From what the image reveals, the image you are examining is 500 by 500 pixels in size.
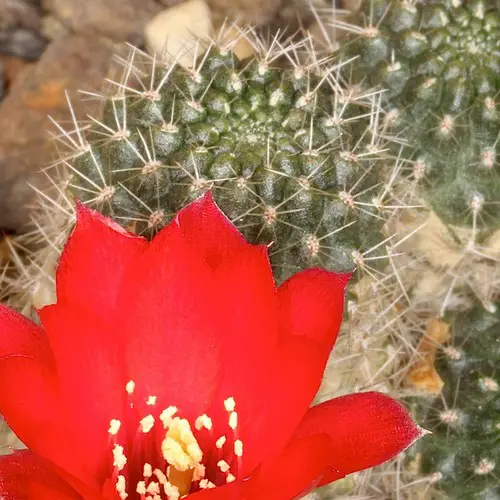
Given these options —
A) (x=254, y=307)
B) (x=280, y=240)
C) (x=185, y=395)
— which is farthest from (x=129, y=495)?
(x=280, y=240)

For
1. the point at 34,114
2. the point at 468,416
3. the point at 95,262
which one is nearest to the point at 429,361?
the point at 468,416

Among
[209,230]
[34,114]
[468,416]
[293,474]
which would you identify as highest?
[209,230]

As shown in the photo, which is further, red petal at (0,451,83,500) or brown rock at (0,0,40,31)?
brown rock at (0,0,40,31)

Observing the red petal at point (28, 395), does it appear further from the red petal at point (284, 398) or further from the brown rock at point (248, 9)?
the brown rock at point (248, 9)

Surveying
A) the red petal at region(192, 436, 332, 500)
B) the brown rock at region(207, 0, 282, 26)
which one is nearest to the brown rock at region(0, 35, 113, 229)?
the brown rock at region(207, 0, 282, 26)

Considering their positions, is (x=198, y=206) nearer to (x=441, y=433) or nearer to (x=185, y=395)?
(x=185, y=395)

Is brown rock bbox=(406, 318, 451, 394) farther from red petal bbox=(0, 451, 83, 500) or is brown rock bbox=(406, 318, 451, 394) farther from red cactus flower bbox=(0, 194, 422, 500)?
red petal bbox=(0, 451, 83, 500)

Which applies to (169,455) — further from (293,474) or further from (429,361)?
(429,361)

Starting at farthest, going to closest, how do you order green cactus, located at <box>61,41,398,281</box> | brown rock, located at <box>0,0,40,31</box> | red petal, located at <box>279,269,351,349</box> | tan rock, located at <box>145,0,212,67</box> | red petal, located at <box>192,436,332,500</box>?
brown rock, located at <box>0,0,40,31</box> → tan rock, located at <box>145,0,212,67</box> → green cactus, located at <box>61,41,398,281</box> → red petal, located at <box>279,269,351,349</box> → red petal, located at <box>192,436,332,500</box>
